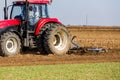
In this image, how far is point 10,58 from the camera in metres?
19.0

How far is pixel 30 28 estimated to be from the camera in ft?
67.3

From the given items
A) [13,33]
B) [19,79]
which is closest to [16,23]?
[13,33]

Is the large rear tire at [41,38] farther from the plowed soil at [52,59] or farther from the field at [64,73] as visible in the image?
the field at [64,73]

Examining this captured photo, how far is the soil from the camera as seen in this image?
17.8 m

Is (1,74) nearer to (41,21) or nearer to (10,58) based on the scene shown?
(10,58)

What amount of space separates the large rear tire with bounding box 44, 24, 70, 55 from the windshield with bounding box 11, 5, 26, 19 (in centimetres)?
128

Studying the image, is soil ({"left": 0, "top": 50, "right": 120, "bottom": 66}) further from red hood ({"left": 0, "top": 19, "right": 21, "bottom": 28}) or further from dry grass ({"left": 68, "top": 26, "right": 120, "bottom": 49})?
dry grass ({"left": 68, "top": 26, "right": 120, "bottom": 49})

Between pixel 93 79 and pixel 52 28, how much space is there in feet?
26.0

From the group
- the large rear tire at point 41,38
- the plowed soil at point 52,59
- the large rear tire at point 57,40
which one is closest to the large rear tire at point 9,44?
the plowed soil at point 52,59

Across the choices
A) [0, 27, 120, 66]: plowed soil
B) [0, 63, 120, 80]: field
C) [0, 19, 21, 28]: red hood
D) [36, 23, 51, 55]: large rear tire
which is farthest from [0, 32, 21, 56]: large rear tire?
[0, 63, 120, 80]: field

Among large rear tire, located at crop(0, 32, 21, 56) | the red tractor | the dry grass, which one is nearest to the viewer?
large rear tire, located at crop(0, 32, 21, 56)

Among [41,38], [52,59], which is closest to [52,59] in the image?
[52,59]

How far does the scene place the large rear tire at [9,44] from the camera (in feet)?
63.7

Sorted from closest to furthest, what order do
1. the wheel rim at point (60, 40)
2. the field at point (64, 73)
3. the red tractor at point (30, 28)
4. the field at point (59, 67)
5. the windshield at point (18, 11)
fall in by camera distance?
the field at point (64, 73) < the field at point (59, 67) < the red tractor at point (30, 28) < the windshield at point (18, 11) < the wheel rim at point (60, 40)
